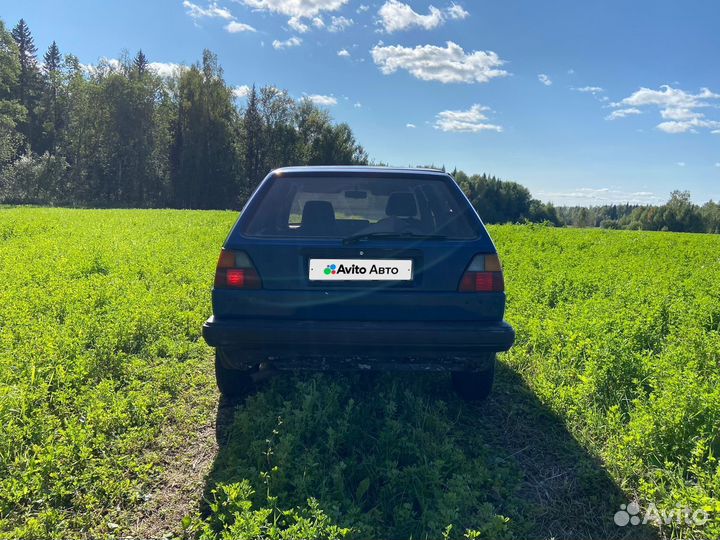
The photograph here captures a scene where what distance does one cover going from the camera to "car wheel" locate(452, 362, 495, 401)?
12.0 ft

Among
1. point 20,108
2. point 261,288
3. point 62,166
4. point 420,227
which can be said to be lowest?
point 261,288

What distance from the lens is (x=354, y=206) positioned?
393cm

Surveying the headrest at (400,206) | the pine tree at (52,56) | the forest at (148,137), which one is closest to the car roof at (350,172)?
the headrest at (400,206)

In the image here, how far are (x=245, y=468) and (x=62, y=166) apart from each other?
53.8 metres

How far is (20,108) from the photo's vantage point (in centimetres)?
3688

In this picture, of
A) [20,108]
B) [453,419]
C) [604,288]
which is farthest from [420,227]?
[20,108]

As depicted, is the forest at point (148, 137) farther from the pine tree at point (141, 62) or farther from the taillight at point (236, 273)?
the taillight at point (236, 273)

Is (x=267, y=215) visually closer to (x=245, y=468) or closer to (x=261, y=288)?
(x=261, y=288)

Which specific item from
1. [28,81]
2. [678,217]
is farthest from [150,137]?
[678,217]

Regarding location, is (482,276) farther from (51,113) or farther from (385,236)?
(51,113)

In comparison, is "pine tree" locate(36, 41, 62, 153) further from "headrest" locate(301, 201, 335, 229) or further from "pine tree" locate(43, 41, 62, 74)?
"headrest" locate(301, 201, 335, 229)

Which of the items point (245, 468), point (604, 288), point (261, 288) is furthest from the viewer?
point (604, 288)

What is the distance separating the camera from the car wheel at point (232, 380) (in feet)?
11.7

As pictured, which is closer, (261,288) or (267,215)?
(261,288)
